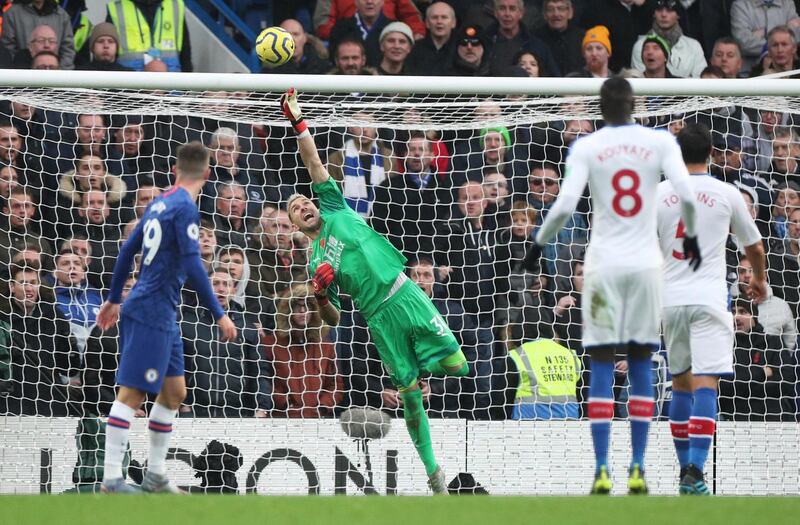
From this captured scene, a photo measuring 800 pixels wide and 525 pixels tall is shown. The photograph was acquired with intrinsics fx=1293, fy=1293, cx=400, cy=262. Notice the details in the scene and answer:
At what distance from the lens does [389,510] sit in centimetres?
582

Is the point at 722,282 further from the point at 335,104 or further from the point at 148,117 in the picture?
the point at 148,117

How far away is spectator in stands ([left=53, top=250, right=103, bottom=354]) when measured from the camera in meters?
10.0

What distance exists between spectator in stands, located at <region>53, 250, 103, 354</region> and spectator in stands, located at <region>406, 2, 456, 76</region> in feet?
13.0

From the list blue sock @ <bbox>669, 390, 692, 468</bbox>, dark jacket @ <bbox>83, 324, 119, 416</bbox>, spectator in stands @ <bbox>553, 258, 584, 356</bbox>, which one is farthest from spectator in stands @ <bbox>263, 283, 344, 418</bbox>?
blue sock @ <bbox>669, 390, 692, 468</bbox>

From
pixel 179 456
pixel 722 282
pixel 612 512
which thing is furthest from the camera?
pixel 179 456

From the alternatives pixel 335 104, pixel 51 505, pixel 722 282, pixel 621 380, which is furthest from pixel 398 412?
pixel 51 505

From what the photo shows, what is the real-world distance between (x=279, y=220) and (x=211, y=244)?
2.27 feet

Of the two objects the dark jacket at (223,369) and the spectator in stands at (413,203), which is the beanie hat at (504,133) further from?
the dark jacket at (223,369)

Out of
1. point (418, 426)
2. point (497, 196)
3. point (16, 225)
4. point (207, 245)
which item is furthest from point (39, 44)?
point (418, 426)

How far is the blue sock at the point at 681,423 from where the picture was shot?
763 centimetres

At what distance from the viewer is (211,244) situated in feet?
34.4

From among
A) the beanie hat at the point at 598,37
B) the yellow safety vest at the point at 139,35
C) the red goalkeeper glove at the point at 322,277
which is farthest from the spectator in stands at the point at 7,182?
the beanie hat at the point at 598,37

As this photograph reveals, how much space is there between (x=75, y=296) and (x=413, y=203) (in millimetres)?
2934

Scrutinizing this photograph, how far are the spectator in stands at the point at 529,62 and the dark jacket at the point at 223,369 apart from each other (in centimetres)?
360
